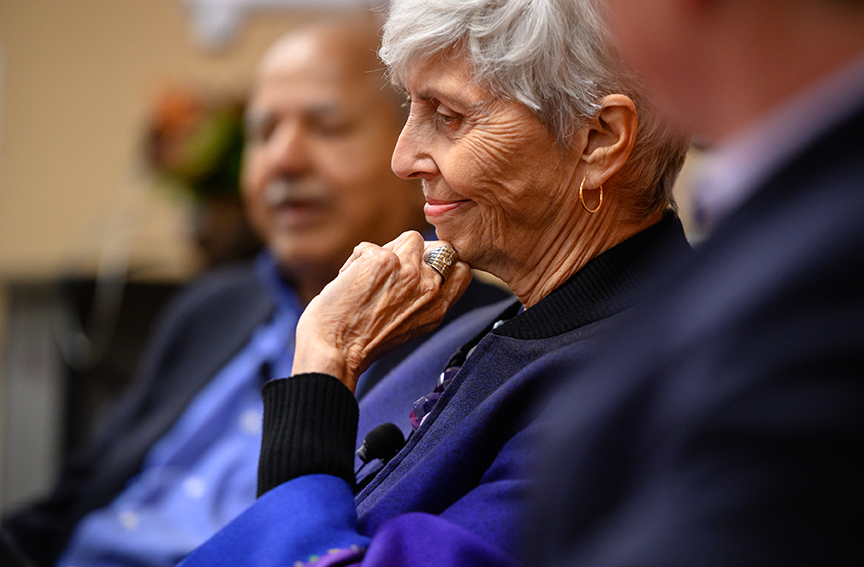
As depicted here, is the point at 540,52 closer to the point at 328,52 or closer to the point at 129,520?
the point at 328,52

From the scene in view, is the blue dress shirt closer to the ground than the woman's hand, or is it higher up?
higher up

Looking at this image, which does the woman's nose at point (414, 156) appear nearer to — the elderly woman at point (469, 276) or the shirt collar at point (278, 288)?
the elderly woman at point (469, 276)

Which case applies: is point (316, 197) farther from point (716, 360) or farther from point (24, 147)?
point (24, 147)

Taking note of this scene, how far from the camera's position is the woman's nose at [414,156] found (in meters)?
0.98

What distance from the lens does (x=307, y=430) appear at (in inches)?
32.3

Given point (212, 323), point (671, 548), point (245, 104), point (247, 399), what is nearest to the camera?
point (671, 548)

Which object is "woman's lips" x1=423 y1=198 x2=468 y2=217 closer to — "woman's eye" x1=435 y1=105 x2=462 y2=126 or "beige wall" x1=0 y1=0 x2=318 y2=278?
"woman's eye" x1=435 y1=105 x2=462 y2=126

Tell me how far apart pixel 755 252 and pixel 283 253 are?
1.54m

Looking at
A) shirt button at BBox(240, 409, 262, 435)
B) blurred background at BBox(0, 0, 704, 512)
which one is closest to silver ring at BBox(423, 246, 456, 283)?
shirt button at BBox(240, 409, 262, 435)

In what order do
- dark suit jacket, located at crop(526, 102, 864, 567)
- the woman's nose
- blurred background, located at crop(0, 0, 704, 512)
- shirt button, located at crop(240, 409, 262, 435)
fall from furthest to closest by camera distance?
blurred background, located at crop(0, 0, 704, 512)
shirt button, located at crop(240, 409, 262, 435)
the woman's nose
dark suit jacket, located at crop(526, 102, 864, 567)

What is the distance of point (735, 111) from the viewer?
0.50m

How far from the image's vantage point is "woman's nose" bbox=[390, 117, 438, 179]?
981 mm

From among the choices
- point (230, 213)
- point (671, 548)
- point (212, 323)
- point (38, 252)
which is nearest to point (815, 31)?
point (671, 548)

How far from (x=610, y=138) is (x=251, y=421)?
1103 millimetres
